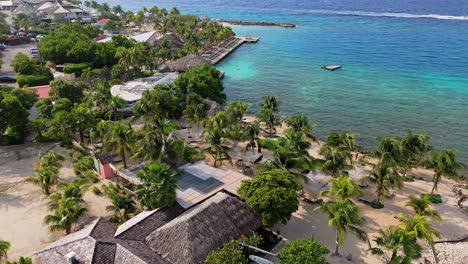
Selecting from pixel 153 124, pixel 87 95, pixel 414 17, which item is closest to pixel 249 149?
pixel 153 124

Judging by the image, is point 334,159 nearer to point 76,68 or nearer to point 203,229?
point 203,229

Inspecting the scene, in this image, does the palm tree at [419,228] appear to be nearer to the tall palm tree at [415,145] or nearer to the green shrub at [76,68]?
the tall palm tree at [415,145]

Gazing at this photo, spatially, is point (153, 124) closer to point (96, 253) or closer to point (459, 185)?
point (96, 253)

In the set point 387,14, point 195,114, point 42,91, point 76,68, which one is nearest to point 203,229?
point 195,114

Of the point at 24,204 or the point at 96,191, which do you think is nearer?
the point at 24,204

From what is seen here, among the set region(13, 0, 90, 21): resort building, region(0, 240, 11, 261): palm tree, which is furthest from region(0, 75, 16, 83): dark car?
region(13, 0, 90, 21): resort building

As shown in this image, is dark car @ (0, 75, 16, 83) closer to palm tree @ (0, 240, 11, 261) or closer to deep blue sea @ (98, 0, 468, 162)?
deep blue sea @ (98, 0, 468, 162)

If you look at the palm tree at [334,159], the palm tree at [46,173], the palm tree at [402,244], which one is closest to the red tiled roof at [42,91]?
the palm tree at [46,173]
